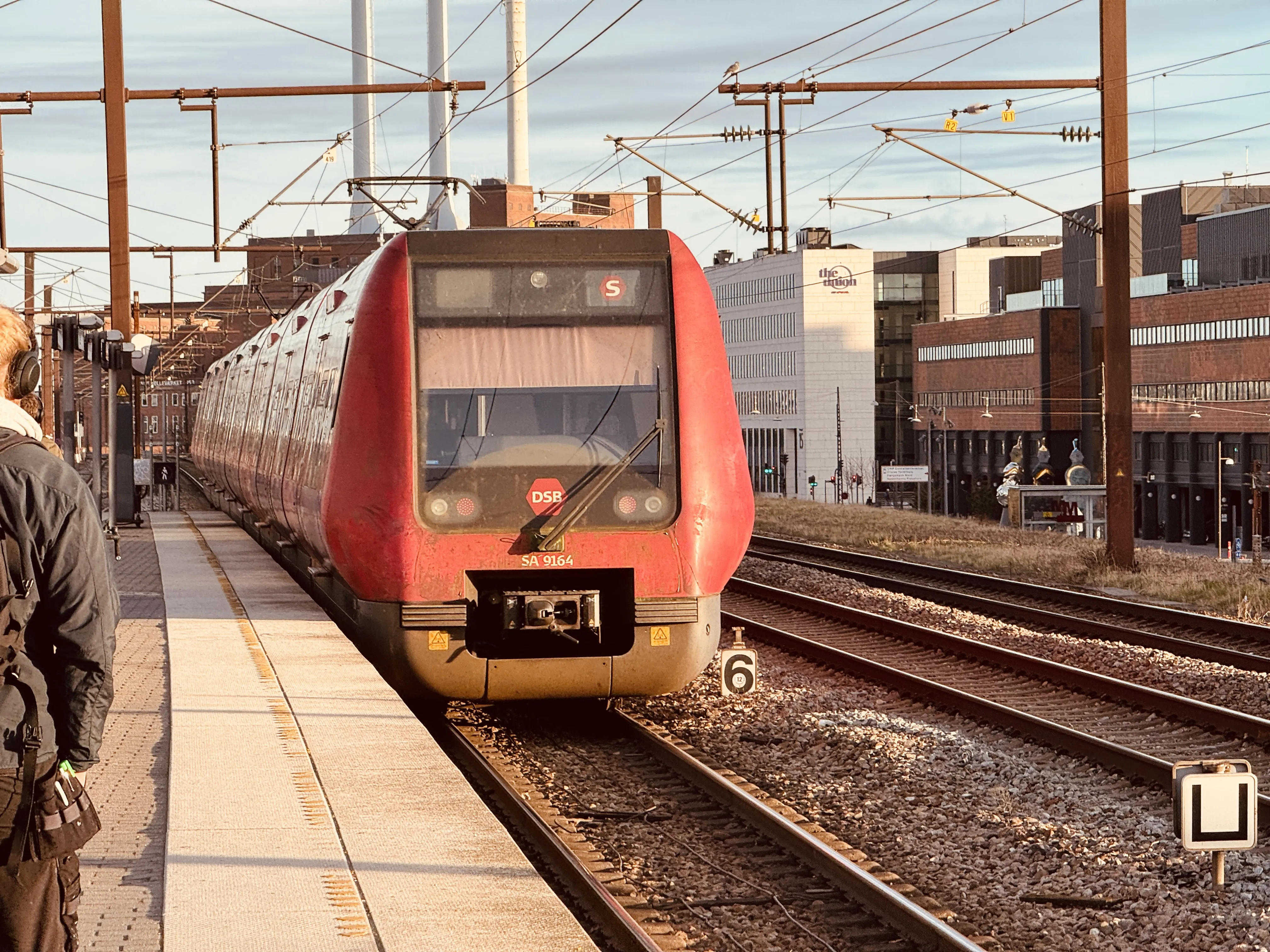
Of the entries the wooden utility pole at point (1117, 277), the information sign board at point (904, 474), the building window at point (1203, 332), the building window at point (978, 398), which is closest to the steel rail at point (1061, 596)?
the wooden utility pole at point (1117, 277)

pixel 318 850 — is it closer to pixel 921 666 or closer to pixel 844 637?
pixel 921 666

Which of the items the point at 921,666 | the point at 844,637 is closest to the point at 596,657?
the point at 921,666

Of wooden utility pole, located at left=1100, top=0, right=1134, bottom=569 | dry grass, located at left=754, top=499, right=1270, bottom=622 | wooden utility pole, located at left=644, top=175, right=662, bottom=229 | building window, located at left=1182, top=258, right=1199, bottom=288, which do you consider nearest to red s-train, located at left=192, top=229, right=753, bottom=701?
dry grass, located at left=754, top=499, right=1270, bottom=622

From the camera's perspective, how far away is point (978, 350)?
105625 millimetres

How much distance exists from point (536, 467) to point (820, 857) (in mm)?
3483

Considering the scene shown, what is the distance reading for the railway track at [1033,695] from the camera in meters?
10.2

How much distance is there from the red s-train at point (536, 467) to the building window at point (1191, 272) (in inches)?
3250

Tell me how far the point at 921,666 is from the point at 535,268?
5471mm

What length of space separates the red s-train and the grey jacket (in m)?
6.24

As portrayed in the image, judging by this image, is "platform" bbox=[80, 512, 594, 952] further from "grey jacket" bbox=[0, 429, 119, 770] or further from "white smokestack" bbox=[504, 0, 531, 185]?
"white smokestack" bbox=[504, 0, 531, 185]

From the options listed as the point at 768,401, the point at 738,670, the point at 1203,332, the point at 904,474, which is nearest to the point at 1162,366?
the point at 1203,332

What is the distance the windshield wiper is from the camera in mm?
9969

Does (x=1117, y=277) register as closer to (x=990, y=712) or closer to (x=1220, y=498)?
(x=990, y=712)

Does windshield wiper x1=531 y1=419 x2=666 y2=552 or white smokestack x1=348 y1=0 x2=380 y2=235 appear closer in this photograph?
windshield wiper x1=531 y1=419 x2=666 y2=552
